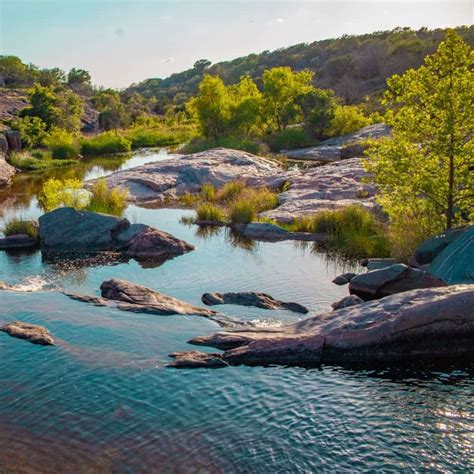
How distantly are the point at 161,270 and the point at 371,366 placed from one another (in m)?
7.51

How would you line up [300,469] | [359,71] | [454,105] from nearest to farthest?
[300,469] < [454,105] < [359,71]

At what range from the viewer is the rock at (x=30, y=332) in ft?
33.9

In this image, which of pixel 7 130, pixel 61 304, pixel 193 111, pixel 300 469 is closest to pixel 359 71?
pixel 193 111

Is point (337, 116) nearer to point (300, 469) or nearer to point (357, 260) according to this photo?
point (357, 260)

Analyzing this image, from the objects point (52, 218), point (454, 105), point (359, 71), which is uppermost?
point (359, 71)

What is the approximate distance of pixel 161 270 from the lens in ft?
50.4

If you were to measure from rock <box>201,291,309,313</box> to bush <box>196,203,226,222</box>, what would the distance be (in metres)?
8.46

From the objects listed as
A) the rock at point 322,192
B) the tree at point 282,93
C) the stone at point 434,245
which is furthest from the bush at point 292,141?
the stone at point 434,245

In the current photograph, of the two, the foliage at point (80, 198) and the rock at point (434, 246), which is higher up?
the foliage at point (80, 198)

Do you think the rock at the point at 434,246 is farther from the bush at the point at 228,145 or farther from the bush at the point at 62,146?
the bush at the point at 62,146

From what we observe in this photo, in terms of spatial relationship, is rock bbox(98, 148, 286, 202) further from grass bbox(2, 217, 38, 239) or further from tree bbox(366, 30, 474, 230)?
tree bbox(366, 30, 474, 230)

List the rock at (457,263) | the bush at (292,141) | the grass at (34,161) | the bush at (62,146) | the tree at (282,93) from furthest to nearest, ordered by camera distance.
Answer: the tree at (282,93) < the bush at (62,146) < the bush at (292,141) < the grass at (34,161) < the rock at (457,263)

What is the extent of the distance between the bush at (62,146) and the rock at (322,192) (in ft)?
69.3

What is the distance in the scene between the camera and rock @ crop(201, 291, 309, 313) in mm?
11977
